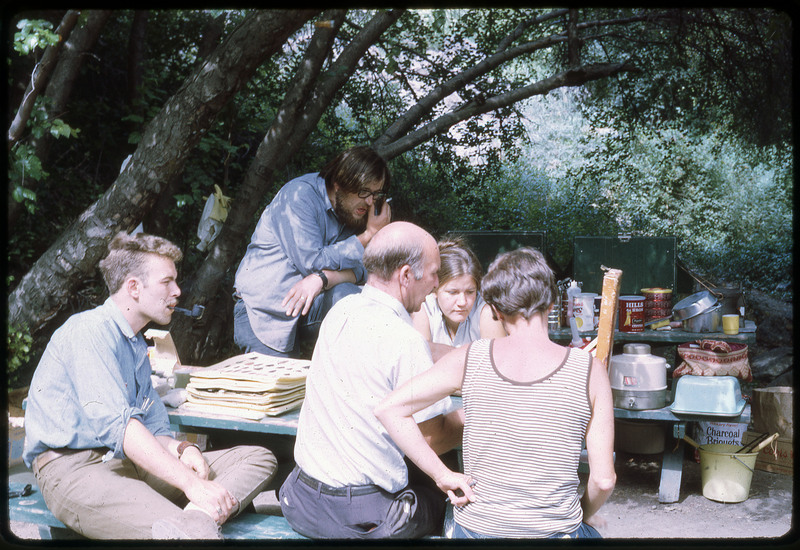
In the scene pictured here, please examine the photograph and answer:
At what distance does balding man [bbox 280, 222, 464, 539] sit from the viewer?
254 cm

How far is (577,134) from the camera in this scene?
47.8 feet

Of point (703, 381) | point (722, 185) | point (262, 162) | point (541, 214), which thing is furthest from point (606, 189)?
point (703, 381)

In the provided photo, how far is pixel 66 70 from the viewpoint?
6.00 metres

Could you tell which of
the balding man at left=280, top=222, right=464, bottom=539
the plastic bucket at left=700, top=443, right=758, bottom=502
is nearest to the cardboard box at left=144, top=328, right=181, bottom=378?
the balding man at left=280, top=222, right=464, bottom=539

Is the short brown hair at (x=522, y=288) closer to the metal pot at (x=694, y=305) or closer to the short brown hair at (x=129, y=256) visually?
the short brown hair at (x=129, y=256)

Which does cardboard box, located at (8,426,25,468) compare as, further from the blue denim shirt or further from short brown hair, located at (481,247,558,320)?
short brown hair, located at (481,247,558,320)

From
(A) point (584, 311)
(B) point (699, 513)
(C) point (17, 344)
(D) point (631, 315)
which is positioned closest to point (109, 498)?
(C) point (17, 344)

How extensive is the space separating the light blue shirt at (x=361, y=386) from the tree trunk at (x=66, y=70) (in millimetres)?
4355

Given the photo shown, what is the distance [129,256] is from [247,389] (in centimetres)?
73

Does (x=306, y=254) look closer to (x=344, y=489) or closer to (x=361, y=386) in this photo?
(x=361, y=386)

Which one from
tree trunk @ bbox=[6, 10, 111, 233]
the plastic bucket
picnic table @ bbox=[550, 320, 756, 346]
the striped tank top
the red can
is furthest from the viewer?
the red can

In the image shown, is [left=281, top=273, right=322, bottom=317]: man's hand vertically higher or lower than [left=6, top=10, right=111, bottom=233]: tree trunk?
lower

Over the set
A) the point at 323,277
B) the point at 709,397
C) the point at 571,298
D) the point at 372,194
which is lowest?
the point at 709,397

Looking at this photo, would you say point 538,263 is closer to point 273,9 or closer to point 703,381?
point 703,381
